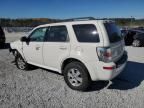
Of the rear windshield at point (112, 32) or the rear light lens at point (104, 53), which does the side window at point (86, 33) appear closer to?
the rear light lens at point (104, 53)

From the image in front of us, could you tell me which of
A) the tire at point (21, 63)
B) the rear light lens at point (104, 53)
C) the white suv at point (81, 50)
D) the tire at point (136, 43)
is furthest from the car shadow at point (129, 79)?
the tire at point (136, 43)

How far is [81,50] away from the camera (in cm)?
447

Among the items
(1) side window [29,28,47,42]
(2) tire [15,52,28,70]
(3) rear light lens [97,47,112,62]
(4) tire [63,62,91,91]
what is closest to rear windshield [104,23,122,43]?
(3) rear light lens [97,47,112,62]

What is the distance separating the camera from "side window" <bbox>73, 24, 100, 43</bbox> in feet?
14.2

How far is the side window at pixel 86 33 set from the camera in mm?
4325

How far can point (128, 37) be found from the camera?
14.2 metres

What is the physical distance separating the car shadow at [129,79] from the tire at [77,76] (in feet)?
2.93

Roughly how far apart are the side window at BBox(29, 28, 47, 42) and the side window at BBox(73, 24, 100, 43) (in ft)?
4.45

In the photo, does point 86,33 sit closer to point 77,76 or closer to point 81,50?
point 81,50

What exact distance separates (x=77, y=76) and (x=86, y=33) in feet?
3.77

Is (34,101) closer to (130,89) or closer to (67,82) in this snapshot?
(67,82)

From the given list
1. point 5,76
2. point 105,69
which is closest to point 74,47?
point 105,69

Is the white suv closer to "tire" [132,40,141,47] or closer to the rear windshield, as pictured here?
the rear windshield

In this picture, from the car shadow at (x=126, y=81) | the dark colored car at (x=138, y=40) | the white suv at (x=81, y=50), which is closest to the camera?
the white suv at (x=81, y=50)
